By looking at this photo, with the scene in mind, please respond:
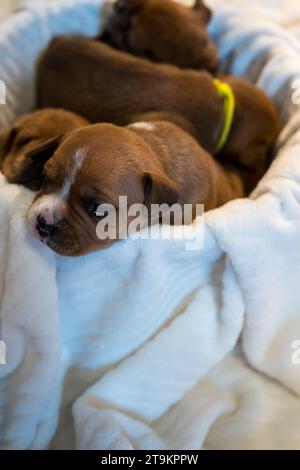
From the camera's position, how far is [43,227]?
3.70 feet

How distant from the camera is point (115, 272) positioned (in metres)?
1.23

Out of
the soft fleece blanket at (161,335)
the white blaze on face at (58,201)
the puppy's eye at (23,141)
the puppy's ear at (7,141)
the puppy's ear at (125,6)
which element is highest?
the puppy's ear at (125,6)

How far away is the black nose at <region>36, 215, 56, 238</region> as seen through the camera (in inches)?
44.2

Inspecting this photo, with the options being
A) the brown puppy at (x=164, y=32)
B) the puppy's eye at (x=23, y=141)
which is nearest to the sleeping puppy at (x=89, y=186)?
the puppy's eye at (x=23, y=141)

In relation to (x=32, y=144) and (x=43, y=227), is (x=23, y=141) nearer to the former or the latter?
(x=32, y=144)

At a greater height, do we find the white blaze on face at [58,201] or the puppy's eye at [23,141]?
the white blaze on face at [58,201]

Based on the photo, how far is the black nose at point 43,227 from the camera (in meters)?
1.12

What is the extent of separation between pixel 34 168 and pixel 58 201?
8.0 inches

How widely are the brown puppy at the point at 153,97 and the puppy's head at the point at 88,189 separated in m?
0.56

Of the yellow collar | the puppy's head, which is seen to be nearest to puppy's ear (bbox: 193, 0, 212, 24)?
the yellow collar

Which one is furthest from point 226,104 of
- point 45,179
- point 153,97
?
point 45,179

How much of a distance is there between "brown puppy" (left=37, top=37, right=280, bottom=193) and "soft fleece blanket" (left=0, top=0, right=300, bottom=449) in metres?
0.35

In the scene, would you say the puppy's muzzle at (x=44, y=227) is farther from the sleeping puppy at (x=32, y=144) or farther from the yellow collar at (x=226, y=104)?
the yellow collar at (x=226, y=104)

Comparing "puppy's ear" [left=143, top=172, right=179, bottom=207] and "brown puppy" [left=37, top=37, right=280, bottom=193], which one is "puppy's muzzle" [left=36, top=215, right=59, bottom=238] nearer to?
"puppy's ear" [left=143, top=172, right=179, bottom=207]
